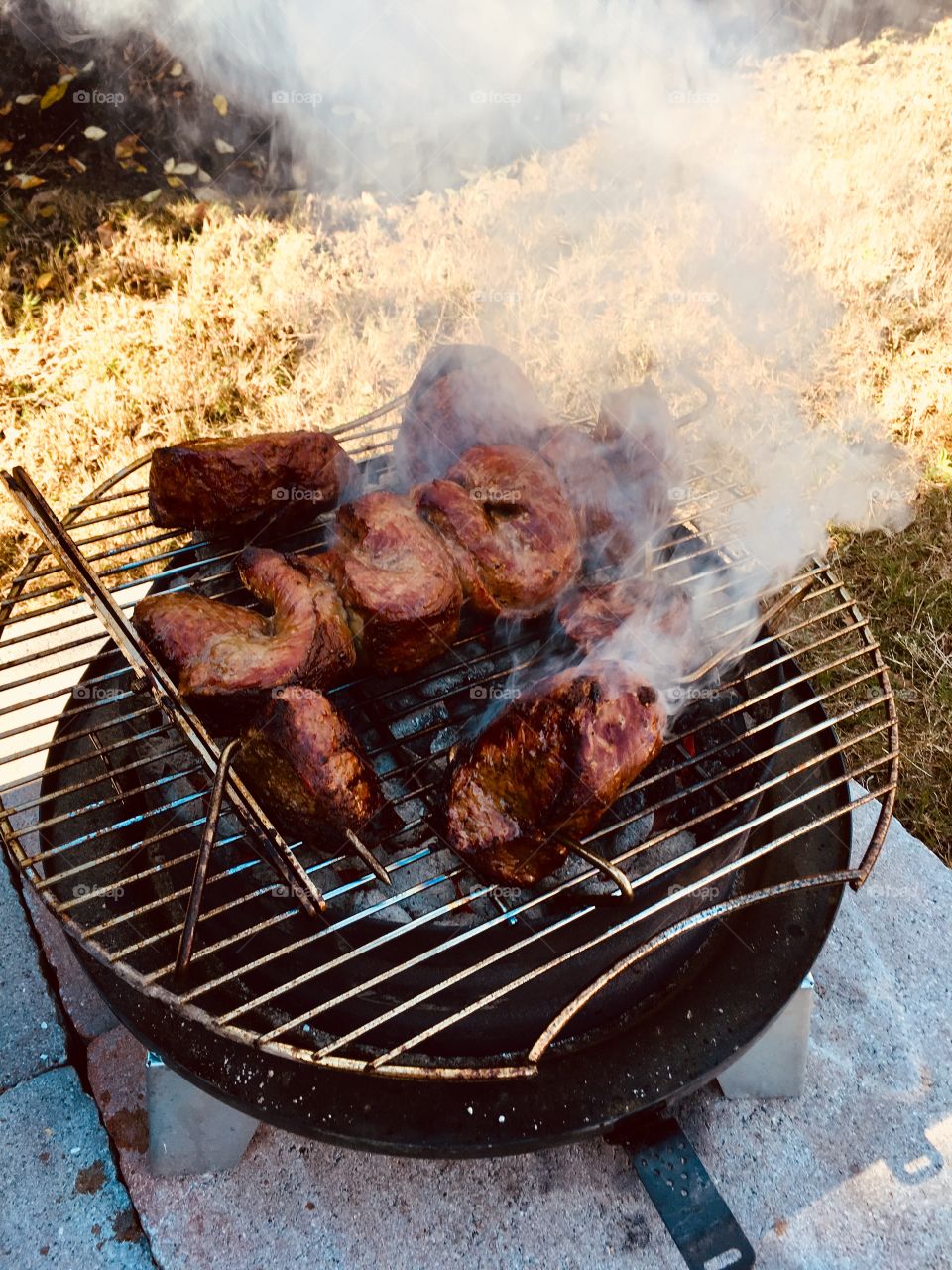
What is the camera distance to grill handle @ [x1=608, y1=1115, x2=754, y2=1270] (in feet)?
7.55

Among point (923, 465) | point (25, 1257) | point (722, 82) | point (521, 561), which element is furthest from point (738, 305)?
point (25, 1257)

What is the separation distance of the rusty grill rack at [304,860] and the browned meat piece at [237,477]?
0.15 meters

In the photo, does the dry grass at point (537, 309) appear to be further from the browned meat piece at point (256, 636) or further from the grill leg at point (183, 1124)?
the grill leg at point (183, 1124)

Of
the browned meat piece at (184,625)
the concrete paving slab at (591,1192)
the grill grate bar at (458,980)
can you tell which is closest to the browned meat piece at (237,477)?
the browned meat piece at (184,625)

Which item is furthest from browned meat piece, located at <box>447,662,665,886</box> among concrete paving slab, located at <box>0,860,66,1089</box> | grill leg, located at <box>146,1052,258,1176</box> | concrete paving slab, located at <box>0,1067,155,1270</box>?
concrete paving slab, located at <box>0,860,66,1089</box>

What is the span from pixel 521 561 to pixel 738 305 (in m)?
4.68

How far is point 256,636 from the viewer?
2.44 metres

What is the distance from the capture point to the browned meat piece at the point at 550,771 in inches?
84.7

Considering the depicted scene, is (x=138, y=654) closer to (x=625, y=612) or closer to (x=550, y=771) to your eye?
(x=550, y=771)

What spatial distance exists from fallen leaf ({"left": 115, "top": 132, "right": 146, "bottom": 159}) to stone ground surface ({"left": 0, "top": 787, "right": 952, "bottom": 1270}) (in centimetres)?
634

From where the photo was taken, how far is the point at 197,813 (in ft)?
8.85

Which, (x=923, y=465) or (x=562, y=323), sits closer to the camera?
(x=923, y=465)

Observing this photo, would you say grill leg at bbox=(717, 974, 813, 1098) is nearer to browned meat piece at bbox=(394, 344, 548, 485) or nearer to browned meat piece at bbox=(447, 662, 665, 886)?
browned meat piece at bbox=(447, 662, 665, 886)

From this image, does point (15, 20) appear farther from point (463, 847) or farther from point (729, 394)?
point (463, 847)
